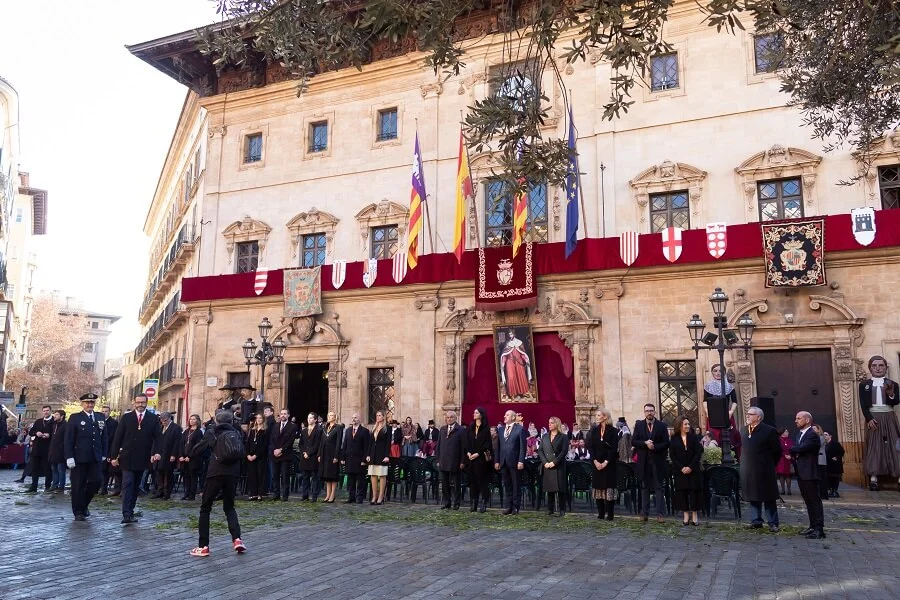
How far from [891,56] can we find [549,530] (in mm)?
7224

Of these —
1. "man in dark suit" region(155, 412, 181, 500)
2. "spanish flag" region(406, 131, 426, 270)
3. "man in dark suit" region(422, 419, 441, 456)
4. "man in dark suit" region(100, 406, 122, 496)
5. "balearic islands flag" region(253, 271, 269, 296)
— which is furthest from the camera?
"balearic islands flag" region(253, 271, 269, 296)

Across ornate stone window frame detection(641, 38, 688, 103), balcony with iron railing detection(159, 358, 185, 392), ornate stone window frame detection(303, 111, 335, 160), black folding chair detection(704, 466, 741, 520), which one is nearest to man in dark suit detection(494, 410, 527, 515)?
black folding chair detection(704, 466, 741, 520)

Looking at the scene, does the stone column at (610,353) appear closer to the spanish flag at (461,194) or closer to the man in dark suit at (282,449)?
the spanish flag at (461,194)

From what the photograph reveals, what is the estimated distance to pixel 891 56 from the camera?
7164 millimetres

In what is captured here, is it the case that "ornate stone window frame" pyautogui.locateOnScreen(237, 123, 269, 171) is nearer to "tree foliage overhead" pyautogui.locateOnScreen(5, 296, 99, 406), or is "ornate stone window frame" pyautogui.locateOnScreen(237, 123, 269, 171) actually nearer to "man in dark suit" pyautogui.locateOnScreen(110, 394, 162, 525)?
"man in dark suit" pyautogui.locateOnScreen(110, 394, 162, 525)

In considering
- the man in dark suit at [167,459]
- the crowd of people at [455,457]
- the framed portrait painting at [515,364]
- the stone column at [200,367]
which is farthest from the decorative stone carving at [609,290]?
the stone column at [200,367]

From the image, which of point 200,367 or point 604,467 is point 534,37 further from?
point 200,367

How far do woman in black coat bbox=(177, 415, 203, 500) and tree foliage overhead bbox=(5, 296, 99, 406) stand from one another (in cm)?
5075

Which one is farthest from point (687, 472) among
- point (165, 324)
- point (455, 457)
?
point (165, 324)

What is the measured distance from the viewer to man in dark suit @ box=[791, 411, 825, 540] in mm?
9820

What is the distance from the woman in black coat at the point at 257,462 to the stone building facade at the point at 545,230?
305 inches

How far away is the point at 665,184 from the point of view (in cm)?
2080

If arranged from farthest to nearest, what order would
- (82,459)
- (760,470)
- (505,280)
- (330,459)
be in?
(505,280) → (330,459) → (82,459) → (760,470)

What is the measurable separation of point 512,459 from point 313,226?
1458 cm
